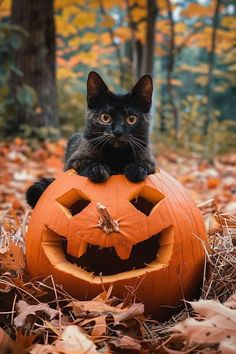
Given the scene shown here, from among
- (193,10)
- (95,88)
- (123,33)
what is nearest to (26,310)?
(95,88)

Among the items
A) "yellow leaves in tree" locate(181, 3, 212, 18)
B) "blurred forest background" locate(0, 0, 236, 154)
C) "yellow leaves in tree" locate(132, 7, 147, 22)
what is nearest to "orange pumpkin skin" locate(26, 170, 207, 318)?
"blurred forest background" locate(0, 0, 236, 154)

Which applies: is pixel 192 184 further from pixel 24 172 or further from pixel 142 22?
pixel 142 22

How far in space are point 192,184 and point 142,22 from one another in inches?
229

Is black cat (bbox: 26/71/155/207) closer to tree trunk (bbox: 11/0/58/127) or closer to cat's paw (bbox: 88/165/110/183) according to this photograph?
cat's paw (bbox: 88/165/110/183)

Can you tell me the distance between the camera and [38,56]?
7367mm

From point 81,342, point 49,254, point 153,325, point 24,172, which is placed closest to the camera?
point 81,342

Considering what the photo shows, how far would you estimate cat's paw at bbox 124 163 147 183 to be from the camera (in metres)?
2.15

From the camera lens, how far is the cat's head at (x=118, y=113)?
229cm

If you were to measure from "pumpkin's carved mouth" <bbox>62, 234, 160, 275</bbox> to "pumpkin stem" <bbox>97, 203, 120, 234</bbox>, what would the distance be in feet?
0.77

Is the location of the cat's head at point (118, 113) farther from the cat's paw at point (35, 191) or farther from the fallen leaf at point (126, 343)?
the fallen leaf at point (126, 343)

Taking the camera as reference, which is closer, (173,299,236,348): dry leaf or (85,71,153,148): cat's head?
(173,299,236,348): dry leaf

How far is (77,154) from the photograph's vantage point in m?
2.47

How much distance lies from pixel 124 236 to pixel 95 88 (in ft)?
2.86

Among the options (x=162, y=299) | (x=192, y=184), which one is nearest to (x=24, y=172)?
(x=192, y=184)
